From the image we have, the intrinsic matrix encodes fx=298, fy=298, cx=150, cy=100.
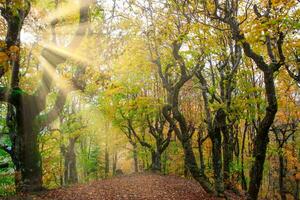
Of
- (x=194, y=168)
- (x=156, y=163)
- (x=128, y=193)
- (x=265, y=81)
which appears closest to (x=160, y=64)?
(x=194, y=168)

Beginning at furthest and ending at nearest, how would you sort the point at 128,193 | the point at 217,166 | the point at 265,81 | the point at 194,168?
1. the point at 194,168
2. the point at 128,193
3. the point at 217,166
4. the point at 265,81

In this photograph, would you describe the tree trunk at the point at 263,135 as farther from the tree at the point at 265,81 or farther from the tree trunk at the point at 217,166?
the tree trunk at the point at 217,166

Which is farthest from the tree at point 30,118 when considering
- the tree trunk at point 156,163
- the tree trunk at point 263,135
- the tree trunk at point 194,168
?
the tree trunk at point 156,163

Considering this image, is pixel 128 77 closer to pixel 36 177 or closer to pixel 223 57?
pixel 223 57

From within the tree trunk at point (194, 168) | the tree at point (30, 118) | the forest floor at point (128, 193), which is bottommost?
the forest floor at point (128, 193)

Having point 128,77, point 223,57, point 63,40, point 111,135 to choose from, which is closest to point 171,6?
point 223,57

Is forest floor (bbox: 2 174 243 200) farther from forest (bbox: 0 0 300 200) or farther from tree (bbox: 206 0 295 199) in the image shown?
tree (bbox: 206 0 295 199)

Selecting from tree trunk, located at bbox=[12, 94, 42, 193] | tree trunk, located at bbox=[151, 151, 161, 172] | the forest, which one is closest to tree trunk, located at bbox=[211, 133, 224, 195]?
the forest

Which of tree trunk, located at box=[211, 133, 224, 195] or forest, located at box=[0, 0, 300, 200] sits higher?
forest, located at box=[0, 0, 300, 200]

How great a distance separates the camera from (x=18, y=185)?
12945 mm

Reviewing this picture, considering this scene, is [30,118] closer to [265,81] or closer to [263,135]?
[263,135]

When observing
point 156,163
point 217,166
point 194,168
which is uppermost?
point 217,166

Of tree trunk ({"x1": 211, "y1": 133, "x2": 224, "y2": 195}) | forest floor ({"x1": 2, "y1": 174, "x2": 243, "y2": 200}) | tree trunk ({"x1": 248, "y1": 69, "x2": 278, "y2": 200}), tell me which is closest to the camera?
tree trunk ({"x1": 248, "y1": 69, "x2": 278, "y2": 200})

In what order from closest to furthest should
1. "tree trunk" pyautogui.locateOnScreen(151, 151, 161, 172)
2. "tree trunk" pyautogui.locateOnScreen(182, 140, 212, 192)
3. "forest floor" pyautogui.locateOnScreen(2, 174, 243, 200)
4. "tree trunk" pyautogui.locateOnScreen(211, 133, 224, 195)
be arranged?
"forest floor" pyautogui.locateOnScreen(2, 174, 243, 200) < "tree trunk" pyautogui.locateOnScreen(211, 133, 224, 195) < "tree trunk" pyautogui.locateOnScreen(182, 140, 212, 192) < "tree trunk" pyautogui.locateOnScreen(151, 151, 161, 172)
